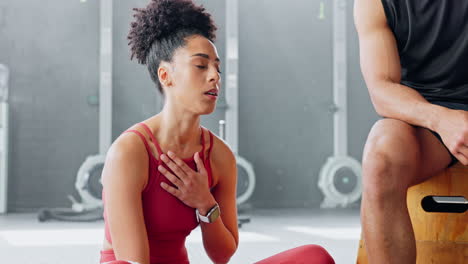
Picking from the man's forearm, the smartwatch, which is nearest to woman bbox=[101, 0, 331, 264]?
the smartwatch

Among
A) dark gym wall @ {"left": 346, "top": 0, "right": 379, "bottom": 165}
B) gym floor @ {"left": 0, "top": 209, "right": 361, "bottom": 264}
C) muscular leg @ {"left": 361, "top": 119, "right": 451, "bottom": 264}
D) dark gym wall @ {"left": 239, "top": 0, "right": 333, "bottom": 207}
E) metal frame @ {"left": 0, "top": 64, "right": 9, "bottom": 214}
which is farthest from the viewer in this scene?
dark gym wall @ {"left": 346, "top": 0, "right": 379, "bottom": 165}

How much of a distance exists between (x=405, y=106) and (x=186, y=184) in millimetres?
467

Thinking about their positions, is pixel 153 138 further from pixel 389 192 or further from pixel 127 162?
pixel 389 192

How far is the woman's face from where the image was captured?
1022mm

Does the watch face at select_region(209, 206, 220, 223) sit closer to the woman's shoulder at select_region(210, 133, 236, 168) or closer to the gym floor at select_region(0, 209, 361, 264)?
the woman's shoulder at select_region(210, 133, 236, 168)

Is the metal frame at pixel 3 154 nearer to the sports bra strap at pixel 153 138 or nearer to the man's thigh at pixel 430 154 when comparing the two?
the sports bra strap at pixel 153 138

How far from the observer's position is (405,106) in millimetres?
1012

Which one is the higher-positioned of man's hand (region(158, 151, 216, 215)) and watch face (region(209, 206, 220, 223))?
man's hand (region(158, 151, 216, 215))

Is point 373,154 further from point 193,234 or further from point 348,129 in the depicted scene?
point 348,129

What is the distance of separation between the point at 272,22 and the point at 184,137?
138 inches

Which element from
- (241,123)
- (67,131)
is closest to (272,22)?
(241,123)

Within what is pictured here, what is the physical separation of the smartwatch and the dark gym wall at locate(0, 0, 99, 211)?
3298mm

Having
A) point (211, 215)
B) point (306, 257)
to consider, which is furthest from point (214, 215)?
point (306, 257)

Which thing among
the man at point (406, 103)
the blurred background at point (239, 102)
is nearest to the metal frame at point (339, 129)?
the blurred background at point (239, 102)
